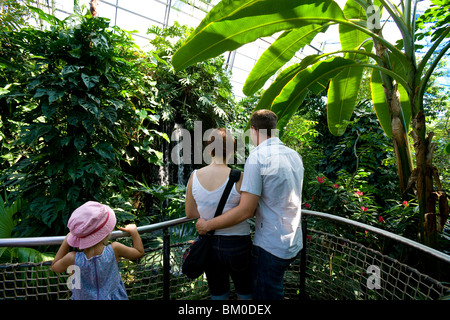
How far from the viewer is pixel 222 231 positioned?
1.41m

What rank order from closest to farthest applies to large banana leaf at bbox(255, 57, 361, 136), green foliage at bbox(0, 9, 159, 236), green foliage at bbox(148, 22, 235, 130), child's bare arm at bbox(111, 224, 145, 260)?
1. child's bare arm at bbox(111, 224, 145, 260)
2. large banana leaf at bbox(255, 57, 361, 136)
3. green foliage at bbox(0, 9, 159, 236)
4. green foliage at bbox(148, 22, 235, 130)

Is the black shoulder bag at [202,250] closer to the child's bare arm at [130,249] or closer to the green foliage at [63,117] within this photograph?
the child's bare arm at [130,249]

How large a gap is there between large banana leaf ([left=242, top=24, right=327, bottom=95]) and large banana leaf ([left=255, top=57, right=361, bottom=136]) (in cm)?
15

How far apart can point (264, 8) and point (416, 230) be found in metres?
2.32

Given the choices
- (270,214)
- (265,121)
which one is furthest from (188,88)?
(270,214)

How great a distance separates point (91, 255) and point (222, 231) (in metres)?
0.69

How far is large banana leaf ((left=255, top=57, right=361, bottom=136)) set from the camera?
236 centimetres

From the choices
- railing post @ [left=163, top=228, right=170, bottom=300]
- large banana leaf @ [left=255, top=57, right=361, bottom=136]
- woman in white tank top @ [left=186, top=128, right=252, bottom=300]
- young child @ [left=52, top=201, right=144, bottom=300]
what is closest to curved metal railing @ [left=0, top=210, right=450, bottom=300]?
railing post @ [left=163, top=228, right=170, bottom=300]

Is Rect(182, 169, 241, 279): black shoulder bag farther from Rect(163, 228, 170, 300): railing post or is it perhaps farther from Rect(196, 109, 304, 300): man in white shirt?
Rect(163, 228, 170, 300): railing post

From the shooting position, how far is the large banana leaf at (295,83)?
2357 millimetres

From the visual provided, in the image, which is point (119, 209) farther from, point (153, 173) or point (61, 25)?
point (153, 173)

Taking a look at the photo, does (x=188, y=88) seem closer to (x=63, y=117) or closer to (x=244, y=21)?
(x=63, y=117)

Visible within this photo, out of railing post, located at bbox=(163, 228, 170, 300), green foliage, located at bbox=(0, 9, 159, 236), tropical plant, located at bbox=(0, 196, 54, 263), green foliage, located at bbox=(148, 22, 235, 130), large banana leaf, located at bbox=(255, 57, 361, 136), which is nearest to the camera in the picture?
railing post, located at bbox=(163, 228, 170, 300)

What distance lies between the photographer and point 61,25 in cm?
277
